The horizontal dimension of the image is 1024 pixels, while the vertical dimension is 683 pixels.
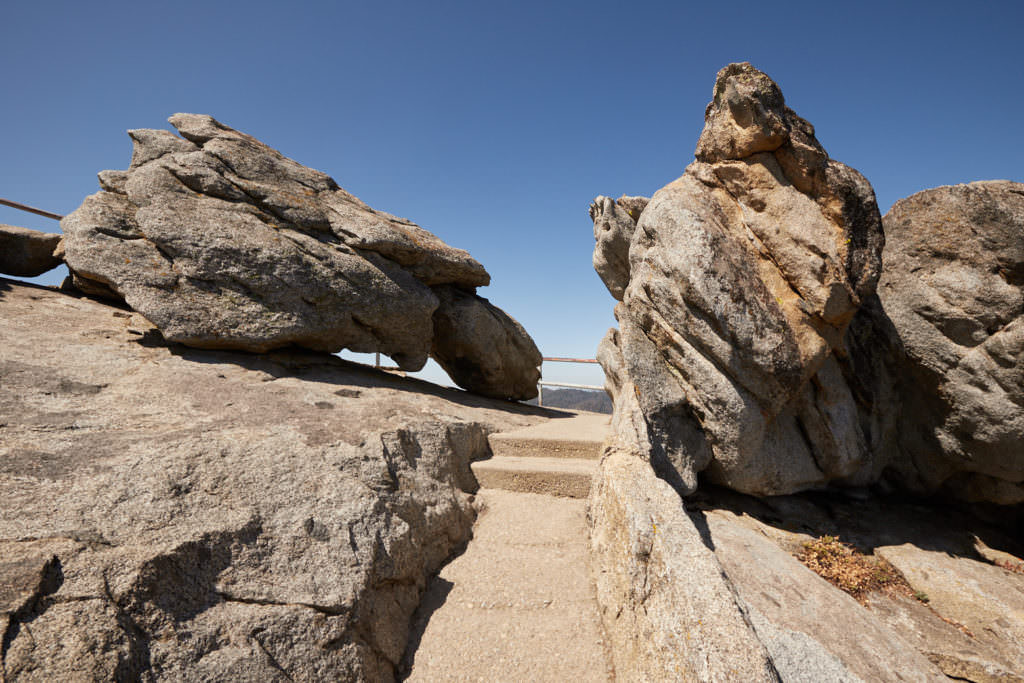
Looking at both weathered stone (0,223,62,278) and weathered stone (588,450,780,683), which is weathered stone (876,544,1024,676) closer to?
weathered stone (588,450,780,683)

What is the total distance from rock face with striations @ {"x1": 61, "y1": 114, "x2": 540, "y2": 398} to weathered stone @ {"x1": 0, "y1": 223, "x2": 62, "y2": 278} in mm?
1676

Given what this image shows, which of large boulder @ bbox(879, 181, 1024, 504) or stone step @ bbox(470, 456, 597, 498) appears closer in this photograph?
stone step @ bbox(470, 456, 597, 498)

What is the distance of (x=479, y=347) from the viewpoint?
1016cm

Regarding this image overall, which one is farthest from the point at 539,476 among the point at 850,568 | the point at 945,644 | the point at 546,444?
the point at 945,644

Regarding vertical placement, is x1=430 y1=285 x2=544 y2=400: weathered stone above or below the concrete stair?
above

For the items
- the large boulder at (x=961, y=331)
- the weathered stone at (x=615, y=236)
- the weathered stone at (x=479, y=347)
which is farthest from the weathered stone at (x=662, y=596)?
the weathered stone at (x=615, y=236)

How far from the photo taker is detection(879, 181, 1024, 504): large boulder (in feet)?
25.0

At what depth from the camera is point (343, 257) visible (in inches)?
322

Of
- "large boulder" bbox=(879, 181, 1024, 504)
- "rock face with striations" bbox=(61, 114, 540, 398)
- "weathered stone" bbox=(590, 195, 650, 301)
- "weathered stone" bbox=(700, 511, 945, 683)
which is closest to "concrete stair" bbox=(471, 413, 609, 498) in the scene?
"weathered stone" bbox=(700, 511, 945, 683)

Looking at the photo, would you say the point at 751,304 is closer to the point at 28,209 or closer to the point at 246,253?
the point at 246,253

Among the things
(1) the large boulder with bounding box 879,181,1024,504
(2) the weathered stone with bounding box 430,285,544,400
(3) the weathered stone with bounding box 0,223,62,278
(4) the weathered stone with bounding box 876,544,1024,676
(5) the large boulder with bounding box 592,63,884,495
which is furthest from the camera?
(2) the weathered stone with bounding box 430,285,544,400

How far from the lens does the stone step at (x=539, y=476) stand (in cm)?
605

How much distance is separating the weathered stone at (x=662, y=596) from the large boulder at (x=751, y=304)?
1550 millimetres

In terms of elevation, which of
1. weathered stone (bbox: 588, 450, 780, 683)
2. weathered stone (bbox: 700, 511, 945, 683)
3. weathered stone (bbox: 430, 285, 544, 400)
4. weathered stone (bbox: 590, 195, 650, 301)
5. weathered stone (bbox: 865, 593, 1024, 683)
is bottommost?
weathered stone (bbox: 865, 593, 1024, 683)
